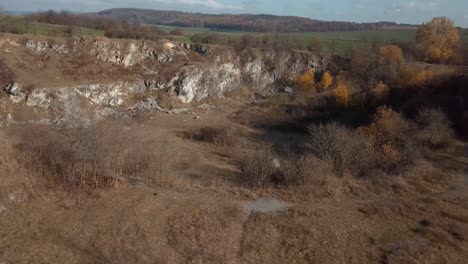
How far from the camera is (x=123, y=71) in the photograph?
164ft

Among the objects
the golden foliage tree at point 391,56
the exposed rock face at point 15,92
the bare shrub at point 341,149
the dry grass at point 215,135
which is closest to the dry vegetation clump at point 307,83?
the golden foliage tree at point 391,56

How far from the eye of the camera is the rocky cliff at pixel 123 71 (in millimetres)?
42531

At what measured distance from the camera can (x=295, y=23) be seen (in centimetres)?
15538

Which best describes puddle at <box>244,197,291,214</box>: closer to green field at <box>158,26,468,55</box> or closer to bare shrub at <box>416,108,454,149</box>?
bare shrub at <box>416,108,454,149</box>

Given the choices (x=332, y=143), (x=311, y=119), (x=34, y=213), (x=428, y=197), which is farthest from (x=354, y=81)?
(x=34, y=213)

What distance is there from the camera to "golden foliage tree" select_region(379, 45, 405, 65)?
5419cm

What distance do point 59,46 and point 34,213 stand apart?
35.2 metres

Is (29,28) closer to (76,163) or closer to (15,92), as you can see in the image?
(15,92)

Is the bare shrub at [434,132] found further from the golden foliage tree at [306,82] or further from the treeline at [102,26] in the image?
the treeline at [102,26]

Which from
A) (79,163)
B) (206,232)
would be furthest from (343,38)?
(206,232)

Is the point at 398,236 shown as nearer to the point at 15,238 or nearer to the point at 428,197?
the point at 428,197

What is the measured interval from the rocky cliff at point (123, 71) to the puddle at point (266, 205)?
25.0 m

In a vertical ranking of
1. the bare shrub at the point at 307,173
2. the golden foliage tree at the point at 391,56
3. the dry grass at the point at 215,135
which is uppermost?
the golden foliage tree at the point at 391,56

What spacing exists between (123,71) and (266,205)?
3297cm
